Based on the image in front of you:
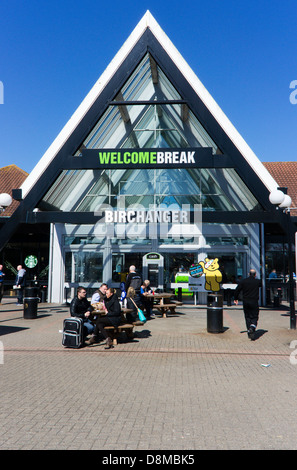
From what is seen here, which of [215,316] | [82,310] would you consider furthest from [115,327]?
[215,316]

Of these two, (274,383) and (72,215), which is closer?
(274,383)

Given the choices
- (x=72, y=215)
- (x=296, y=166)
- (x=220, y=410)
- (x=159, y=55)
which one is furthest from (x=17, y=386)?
(x=296, y=166)

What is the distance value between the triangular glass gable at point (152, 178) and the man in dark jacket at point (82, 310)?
826 cm

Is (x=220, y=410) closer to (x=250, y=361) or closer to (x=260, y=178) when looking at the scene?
(x=250, y=361)

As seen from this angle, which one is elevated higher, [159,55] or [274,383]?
[159,55]

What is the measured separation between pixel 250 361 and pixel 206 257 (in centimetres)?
1018

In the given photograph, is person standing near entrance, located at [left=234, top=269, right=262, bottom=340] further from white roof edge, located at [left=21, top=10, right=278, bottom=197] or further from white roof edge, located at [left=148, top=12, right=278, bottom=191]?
white roof edge, located at [left=148, top=12, right=278, bottom=191]

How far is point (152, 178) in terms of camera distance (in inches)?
741

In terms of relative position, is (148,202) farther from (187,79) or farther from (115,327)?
(115,327)

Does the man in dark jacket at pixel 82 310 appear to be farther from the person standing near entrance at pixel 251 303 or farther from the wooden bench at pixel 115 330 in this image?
the person standing near entrance at pixel 251 303

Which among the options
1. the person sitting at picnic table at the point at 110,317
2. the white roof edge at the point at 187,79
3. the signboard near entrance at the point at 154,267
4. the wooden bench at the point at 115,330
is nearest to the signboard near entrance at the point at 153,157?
the white roof edge at the point at 187,79

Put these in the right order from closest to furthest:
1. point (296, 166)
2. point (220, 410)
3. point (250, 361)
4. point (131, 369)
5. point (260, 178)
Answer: point (220, 410)
point (131, 369)
point (250, 361)
point (260, 178)
point (296, 166)

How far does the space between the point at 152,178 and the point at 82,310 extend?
1023 cm

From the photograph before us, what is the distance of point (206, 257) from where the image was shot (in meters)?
18.4
